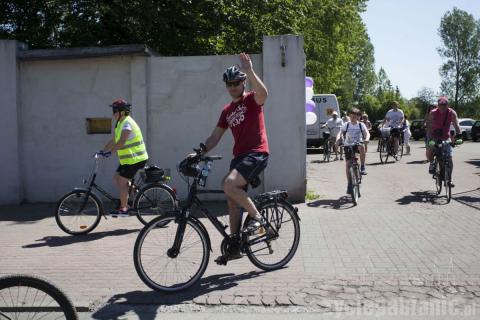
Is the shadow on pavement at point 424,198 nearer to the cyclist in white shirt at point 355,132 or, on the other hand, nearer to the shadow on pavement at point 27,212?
the cyclist in white shirt at point 355,132

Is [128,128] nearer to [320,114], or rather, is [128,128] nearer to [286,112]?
[286,112]

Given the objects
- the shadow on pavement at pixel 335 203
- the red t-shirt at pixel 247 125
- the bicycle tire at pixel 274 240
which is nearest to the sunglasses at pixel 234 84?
the red t-shirt at pixel 247 125

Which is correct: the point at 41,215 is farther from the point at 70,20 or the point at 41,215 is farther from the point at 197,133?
the point at 70,20

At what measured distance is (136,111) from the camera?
999 centimetres

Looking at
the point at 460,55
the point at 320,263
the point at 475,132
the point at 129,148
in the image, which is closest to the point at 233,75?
the point at 320,263

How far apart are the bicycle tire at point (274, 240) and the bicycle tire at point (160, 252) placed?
0.56m

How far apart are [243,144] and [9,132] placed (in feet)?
21.5

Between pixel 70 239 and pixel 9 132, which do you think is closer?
pixel 70 239

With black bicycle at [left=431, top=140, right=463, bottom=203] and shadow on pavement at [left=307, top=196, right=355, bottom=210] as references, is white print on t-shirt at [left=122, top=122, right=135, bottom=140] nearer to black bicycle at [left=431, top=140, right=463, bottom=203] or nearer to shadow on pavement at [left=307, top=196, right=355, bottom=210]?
shadow on pavement at [left=307, top=196, right=355, bottom=210]

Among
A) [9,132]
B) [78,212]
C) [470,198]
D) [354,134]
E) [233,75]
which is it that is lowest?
[470,198]

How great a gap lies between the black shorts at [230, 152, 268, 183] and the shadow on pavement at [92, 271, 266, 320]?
3.39ft

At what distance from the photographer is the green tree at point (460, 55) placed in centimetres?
7481

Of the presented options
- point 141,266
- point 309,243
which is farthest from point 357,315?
point 309,243

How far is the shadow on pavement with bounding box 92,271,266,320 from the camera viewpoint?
4.61m
